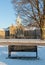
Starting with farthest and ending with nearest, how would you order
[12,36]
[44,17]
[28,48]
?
[12,36], [44,17], [28,48]

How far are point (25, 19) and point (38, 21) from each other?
7.43ft

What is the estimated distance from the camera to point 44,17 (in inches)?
1248

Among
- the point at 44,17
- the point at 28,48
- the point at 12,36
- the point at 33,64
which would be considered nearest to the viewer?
the point at 33,64

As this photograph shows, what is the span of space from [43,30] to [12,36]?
53.3ft

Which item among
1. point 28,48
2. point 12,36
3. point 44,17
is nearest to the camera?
point 28,48

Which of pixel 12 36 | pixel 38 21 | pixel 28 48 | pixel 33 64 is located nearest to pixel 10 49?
pixel 28 48

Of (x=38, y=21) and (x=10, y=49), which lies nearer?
(x=10, y=49)

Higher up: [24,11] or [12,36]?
[24,11]

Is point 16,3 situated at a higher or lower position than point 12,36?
higher

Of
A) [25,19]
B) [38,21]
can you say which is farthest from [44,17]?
[25,19]

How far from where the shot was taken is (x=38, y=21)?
31.8 metres

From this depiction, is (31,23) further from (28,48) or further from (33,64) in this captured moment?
(33,64)

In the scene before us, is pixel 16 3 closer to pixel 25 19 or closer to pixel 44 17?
pixel 25 19

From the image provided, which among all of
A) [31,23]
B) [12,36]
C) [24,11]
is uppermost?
[24,11]
